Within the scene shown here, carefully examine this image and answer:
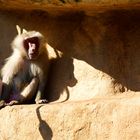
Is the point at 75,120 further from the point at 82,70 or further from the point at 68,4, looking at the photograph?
the point at 68,4

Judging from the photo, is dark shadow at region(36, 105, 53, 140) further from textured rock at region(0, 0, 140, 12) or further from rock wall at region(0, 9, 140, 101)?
textured rock at region(0, 0, 140, 12)

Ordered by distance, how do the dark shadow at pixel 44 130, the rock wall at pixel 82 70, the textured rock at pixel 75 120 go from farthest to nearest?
the dark shadow at pixel 44 130
the rock wall at pixel 82 70
the textured rock at pixel 75 120

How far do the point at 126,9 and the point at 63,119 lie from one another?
1356 millimetres

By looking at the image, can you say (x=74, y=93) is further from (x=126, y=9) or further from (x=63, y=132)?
(x=126, y=9)

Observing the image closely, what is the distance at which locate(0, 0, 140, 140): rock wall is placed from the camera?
5.50m

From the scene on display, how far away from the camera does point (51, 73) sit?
655 centimetres

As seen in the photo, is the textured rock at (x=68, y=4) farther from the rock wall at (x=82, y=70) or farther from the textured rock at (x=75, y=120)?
the textured rock at (x=75, y=120)

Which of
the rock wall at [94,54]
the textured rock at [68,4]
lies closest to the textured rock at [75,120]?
the rock wall at [94,54]

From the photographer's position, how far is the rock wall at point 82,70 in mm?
5501

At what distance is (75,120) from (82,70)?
79cm

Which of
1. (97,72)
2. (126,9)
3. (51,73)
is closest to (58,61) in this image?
(51,73)

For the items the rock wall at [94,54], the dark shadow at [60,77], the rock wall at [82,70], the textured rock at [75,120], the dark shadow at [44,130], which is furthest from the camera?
the dark shadow at [60,77]

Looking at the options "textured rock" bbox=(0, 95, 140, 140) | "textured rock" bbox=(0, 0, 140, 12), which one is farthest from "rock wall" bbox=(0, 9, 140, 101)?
"textured rock" bbox=(0, 95, 140, 140)

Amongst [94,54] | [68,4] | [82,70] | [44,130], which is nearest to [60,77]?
[82,70]
